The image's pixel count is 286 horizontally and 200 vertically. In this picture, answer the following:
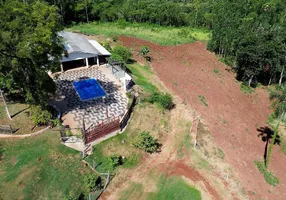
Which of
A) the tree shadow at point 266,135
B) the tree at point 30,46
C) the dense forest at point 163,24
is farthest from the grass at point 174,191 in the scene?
the dense forest at point 163,24

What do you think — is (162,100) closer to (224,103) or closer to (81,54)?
(224,103)

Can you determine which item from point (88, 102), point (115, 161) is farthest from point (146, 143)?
point (88, 102)

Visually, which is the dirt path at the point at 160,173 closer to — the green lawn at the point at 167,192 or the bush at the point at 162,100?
the green lawn at the point at 167,192

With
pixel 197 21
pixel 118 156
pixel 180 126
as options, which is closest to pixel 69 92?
pixel 118 156

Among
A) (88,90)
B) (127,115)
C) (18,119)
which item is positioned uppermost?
(88,90)

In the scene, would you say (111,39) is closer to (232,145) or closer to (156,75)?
(156,75)

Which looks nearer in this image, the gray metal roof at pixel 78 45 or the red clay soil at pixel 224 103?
the red clay soil at pixel 224 103
